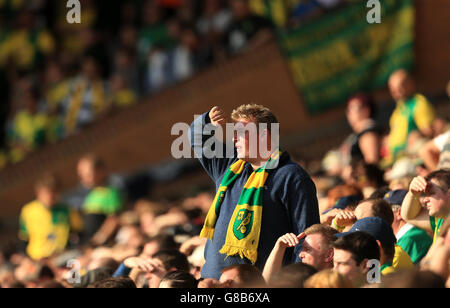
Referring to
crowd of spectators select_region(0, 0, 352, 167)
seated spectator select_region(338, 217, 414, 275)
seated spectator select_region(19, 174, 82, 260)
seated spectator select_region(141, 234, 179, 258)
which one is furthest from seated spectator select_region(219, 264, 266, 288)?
crowd of spectators select_region(0, 0, 352, 167)

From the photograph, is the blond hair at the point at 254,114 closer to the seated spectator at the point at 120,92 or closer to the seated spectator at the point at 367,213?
the seated spectator at the point at 367,213

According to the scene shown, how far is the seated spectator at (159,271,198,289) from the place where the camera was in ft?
12.8

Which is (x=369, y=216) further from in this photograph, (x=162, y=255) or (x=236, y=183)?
(x=162, y=255)

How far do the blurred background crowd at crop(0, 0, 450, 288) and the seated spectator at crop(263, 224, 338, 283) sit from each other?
8 cm

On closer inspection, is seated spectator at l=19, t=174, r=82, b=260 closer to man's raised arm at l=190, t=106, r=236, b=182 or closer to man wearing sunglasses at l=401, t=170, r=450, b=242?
man's raised arm at l=190, t=106, r=236, b=182

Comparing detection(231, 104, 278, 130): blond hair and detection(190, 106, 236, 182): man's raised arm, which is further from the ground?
detection(231, 104, 278, 130): blond hair

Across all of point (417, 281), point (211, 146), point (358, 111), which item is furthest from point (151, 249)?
point (417, 281)

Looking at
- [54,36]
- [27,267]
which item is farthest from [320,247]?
[54,36]

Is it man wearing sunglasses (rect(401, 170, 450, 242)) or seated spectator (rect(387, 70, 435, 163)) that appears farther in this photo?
seated spectator (rect(387, 70, 435, 163))

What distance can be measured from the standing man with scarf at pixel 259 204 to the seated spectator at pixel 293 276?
377 millimetres

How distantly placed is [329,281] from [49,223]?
16.5 feet

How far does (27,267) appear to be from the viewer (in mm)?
6934

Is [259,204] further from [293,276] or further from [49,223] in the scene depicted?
[49,223]

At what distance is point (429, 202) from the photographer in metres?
3.97
